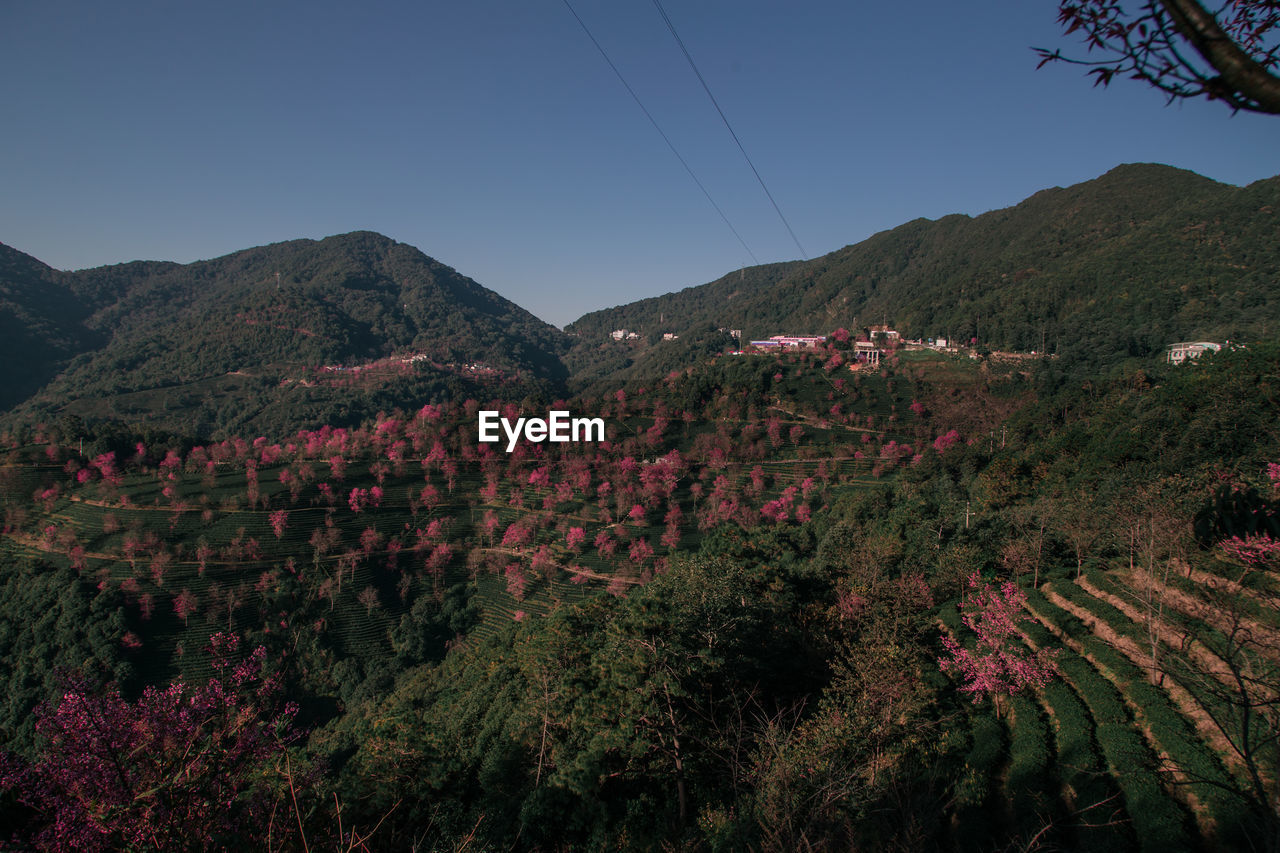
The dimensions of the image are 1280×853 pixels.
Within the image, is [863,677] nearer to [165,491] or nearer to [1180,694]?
[1180,694]

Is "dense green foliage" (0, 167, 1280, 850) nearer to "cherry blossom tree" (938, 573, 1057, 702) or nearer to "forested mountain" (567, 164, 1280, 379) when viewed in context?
"cherry blossom tree" (938, 573, 1057, 702)

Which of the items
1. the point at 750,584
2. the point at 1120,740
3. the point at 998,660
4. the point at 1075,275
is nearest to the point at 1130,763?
the point at 1120,740

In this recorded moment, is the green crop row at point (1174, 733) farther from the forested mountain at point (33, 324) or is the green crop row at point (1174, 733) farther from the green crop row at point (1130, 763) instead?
the forested mountain at point (33, 324)

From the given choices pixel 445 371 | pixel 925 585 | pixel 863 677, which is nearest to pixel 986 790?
pixel 863 677

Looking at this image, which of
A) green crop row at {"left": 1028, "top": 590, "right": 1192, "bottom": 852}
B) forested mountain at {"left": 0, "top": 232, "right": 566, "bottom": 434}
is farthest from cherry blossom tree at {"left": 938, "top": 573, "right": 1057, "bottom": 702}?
forested mountain at {"left": 0, "top": 232, "right": 566, "bottom": 434}

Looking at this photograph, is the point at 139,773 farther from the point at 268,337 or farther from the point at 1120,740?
the point at 268,337

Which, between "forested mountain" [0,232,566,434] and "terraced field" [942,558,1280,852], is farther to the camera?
"forested mountain" [0,232,566,434]
